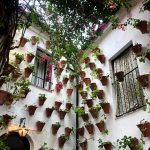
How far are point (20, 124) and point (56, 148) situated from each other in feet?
4.71

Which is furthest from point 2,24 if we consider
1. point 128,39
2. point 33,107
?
point 128,39

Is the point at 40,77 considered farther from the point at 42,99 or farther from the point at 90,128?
the point at 90,128

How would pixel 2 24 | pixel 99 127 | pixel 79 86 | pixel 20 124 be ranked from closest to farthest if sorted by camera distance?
pixel 2 24 → pixel 20 124 → pixel 99 127 → pixel 79 86

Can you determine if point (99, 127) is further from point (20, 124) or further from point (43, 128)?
point (20, 124)

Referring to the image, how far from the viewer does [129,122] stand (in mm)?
4430

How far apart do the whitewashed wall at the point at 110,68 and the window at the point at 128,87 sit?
175 mm

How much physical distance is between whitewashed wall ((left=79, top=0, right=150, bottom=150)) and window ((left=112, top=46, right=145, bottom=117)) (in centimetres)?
17

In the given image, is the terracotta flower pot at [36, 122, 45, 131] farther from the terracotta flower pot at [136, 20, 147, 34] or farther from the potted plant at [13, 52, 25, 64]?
the terracotta flower pot at [136, 20, 147, 34]

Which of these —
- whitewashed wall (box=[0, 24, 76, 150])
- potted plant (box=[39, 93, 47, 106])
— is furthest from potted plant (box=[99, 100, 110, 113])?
potted plant (box=[39, 93, 47, 106])

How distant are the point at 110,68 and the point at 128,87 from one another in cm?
108

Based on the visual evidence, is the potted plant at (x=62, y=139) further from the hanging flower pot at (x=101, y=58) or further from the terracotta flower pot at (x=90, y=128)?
the hanging flower pot at (x=101, y=58)

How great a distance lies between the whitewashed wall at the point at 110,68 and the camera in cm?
432

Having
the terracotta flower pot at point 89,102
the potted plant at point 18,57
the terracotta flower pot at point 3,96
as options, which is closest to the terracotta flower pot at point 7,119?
the terracotta flower pot at point 3,96

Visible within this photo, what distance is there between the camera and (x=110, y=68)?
19.0 ft
